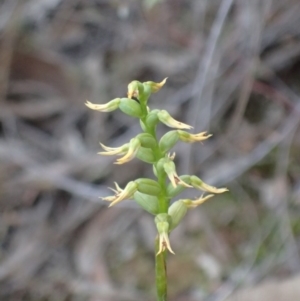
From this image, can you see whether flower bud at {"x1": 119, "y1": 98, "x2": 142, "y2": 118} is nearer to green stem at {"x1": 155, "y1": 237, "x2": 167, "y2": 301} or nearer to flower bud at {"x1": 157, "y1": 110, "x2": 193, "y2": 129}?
flower bud at {"x1": 157, "y1": 110, "x2": 193, "y2": 129}

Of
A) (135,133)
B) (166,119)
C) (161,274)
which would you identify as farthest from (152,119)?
(135,133)

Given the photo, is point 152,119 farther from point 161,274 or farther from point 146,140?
A: point 161,274

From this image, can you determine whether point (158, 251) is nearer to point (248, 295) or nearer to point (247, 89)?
point (248, 295)

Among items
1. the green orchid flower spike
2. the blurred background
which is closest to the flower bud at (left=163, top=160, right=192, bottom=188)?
the green orchid flower spike

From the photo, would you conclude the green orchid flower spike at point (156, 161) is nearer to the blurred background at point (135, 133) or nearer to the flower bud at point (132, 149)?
the flower bud at point (132, 149)

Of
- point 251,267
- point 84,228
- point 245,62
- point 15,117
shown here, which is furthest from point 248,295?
point 15,117

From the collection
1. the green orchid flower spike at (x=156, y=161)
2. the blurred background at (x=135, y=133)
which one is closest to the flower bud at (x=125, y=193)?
the green orchid flower spike at (x=156, y=161)
